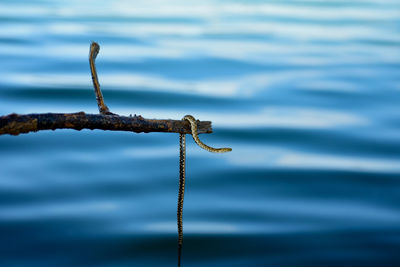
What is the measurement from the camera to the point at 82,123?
1495 mm

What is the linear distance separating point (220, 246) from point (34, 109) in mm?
3273

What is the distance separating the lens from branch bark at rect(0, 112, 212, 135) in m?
1.40

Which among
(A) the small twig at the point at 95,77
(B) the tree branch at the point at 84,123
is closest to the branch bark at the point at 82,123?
(B) the tree branch at the point at 84,123

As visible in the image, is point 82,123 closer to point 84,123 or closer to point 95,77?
point 84,123

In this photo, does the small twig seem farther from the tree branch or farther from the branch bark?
the branch bark

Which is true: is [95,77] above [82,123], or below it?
above

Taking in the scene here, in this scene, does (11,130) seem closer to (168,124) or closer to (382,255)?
(168,124)

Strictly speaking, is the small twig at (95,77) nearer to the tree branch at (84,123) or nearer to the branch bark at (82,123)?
the tree branch at (84,123)

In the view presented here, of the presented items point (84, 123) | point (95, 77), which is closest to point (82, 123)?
point (84, 123)

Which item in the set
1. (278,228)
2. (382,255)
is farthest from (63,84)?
(382,255)

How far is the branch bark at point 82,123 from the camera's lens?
1396mm

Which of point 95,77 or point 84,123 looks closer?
point 84,123

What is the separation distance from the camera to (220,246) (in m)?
3.45

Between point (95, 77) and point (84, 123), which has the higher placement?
point (95, 77)
